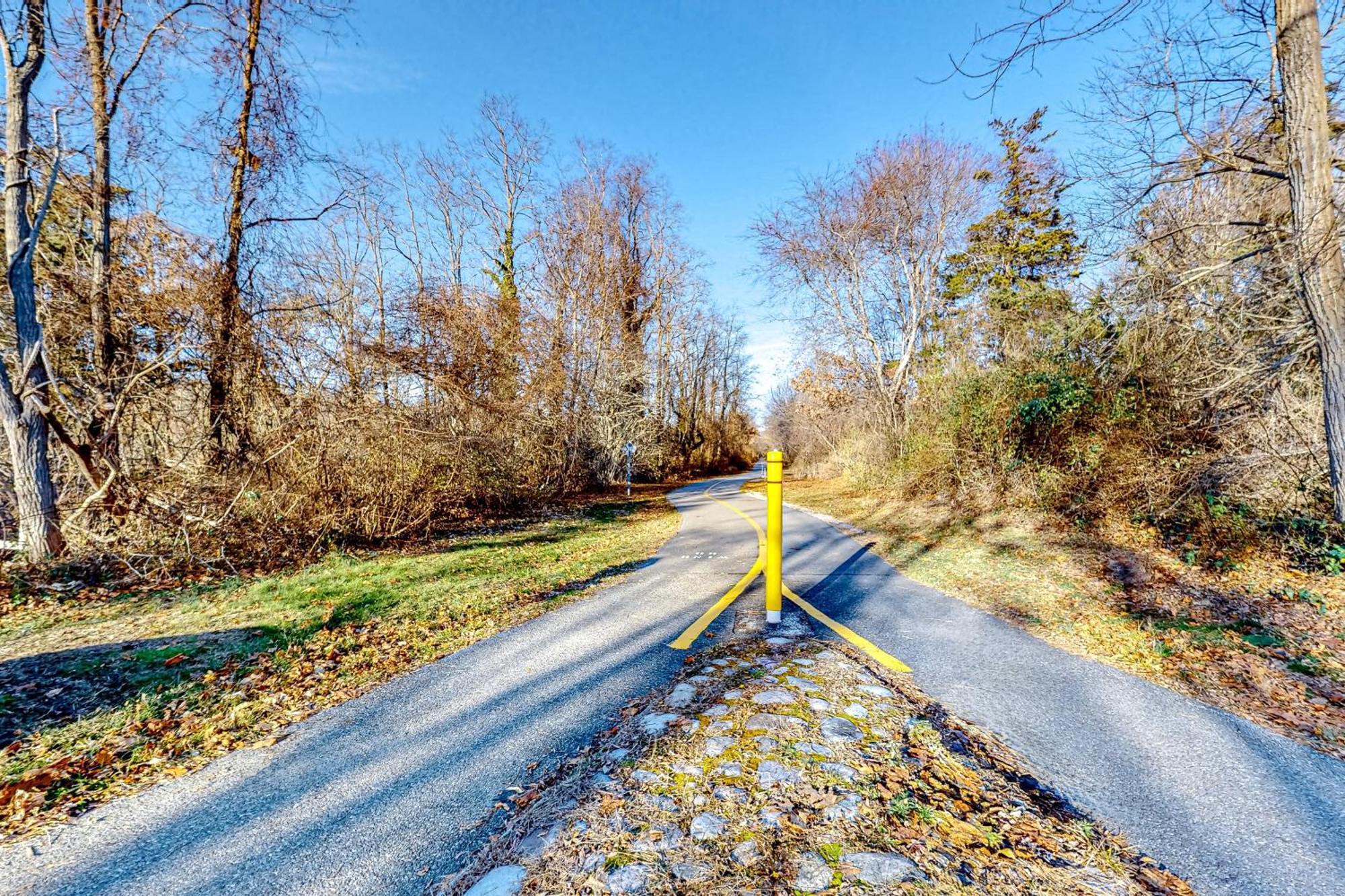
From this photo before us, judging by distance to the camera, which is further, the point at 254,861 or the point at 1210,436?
the point at 1210,436

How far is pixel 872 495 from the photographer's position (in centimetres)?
1538

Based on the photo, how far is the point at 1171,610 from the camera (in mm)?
4891

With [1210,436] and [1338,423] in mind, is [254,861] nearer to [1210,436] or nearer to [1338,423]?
[1338,423]

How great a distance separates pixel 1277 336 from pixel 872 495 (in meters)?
9.91

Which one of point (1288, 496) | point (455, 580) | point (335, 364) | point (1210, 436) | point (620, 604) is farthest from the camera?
Result: point (335, 364)

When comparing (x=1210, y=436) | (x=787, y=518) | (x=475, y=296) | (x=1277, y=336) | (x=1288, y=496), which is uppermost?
(x=475, y=296)

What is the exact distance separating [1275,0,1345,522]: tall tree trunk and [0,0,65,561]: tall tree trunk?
13.7 meters

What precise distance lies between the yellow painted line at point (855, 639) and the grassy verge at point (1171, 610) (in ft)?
5.71

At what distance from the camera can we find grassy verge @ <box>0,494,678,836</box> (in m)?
2.72

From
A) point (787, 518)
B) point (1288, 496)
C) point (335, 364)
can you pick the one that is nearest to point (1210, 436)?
point (1288, 496)

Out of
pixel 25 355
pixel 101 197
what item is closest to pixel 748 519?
pixel 25 355

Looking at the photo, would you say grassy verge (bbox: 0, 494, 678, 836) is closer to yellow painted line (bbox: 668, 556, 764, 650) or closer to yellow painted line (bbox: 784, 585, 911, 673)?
yellow painted line (bbox: 668, 556, 764, 650)

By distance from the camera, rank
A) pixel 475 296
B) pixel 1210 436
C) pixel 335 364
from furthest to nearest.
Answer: pixel 475 296 → pixel 335 364 → pixel 1210 436

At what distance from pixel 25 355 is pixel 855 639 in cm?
1030
